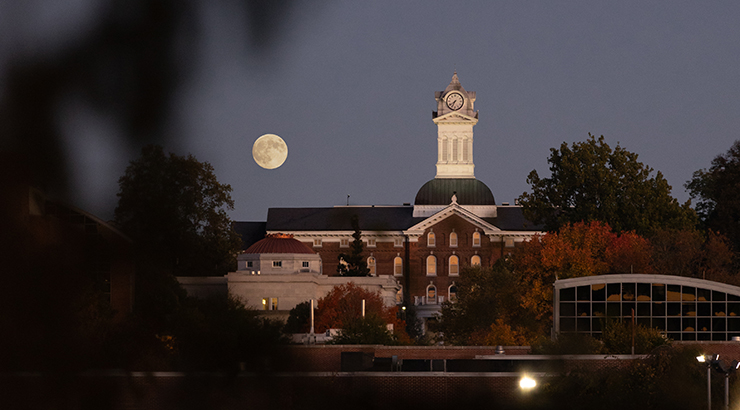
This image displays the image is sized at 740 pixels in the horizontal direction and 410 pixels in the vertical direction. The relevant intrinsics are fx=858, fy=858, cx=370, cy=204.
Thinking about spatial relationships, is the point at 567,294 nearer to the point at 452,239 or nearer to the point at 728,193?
the point at 728,193

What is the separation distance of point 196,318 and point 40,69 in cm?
79

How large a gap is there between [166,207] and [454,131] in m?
128

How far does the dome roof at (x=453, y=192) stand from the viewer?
399 ft

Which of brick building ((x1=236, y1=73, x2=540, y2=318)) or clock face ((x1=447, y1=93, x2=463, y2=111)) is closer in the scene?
brick building ((x1=236, y1=73, x2=540, y2=318))

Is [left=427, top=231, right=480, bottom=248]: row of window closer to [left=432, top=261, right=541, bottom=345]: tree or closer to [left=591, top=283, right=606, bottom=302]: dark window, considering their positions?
[left=432, top=261, right=541, bottom=345]: tree

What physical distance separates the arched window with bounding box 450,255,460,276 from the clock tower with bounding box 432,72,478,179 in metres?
18.1

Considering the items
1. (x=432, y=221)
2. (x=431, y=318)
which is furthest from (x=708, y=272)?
(x=432, y=221)

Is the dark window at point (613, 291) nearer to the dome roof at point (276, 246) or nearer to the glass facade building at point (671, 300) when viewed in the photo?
the glass facade building at point (671, 300)

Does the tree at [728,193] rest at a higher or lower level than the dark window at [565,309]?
higher

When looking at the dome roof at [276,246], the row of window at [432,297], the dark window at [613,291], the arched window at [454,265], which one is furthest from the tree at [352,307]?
the arched window at [454,265]

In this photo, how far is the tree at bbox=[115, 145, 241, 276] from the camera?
89.2 inches

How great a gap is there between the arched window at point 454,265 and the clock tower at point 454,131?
713 inches

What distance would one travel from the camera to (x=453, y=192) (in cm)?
12156

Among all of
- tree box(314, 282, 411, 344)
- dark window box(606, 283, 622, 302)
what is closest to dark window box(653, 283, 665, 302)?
dark window box(606, 283, 622, 302)
